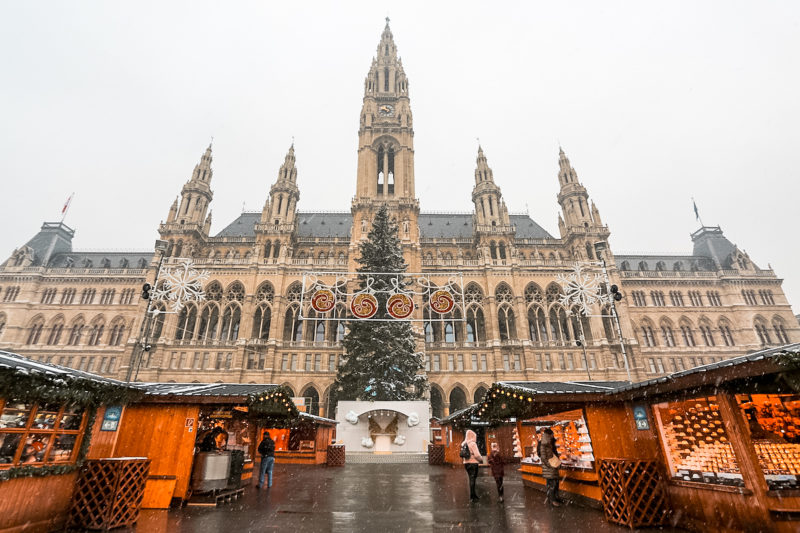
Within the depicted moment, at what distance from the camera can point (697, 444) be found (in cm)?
735

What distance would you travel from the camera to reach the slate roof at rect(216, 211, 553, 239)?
1813 inches

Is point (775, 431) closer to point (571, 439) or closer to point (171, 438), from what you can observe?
point (571, 439)

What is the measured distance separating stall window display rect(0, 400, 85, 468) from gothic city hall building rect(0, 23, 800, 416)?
27.0 metres

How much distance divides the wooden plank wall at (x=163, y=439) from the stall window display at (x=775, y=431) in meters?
11.5

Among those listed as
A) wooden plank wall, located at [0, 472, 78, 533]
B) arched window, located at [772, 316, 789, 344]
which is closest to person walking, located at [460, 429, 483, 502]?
wooden plank wall, located at [0, 472, 78, 533]

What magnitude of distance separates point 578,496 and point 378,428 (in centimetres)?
1492

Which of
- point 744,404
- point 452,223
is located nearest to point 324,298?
point 744,404

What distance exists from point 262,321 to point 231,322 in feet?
10.1

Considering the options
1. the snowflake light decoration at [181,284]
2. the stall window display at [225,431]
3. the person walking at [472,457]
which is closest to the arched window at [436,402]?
the stall window display at [225,431]

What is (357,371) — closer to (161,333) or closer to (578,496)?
(578,496)

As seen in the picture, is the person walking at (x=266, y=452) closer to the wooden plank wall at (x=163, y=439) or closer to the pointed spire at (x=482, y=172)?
the wooden plank wall at (x=163, y=439)

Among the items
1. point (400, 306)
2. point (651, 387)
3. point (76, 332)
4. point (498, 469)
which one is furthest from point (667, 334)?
point (76, 332)

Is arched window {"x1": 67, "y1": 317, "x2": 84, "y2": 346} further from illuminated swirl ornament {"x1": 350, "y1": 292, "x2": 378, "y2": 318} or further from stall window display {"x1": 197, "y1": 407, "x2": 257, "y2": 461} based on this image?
illuminated swirl ornament {"x1": 350, "y1": 292, "x2": 378, "y2": 318}

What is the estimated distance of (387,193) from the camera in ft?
138
